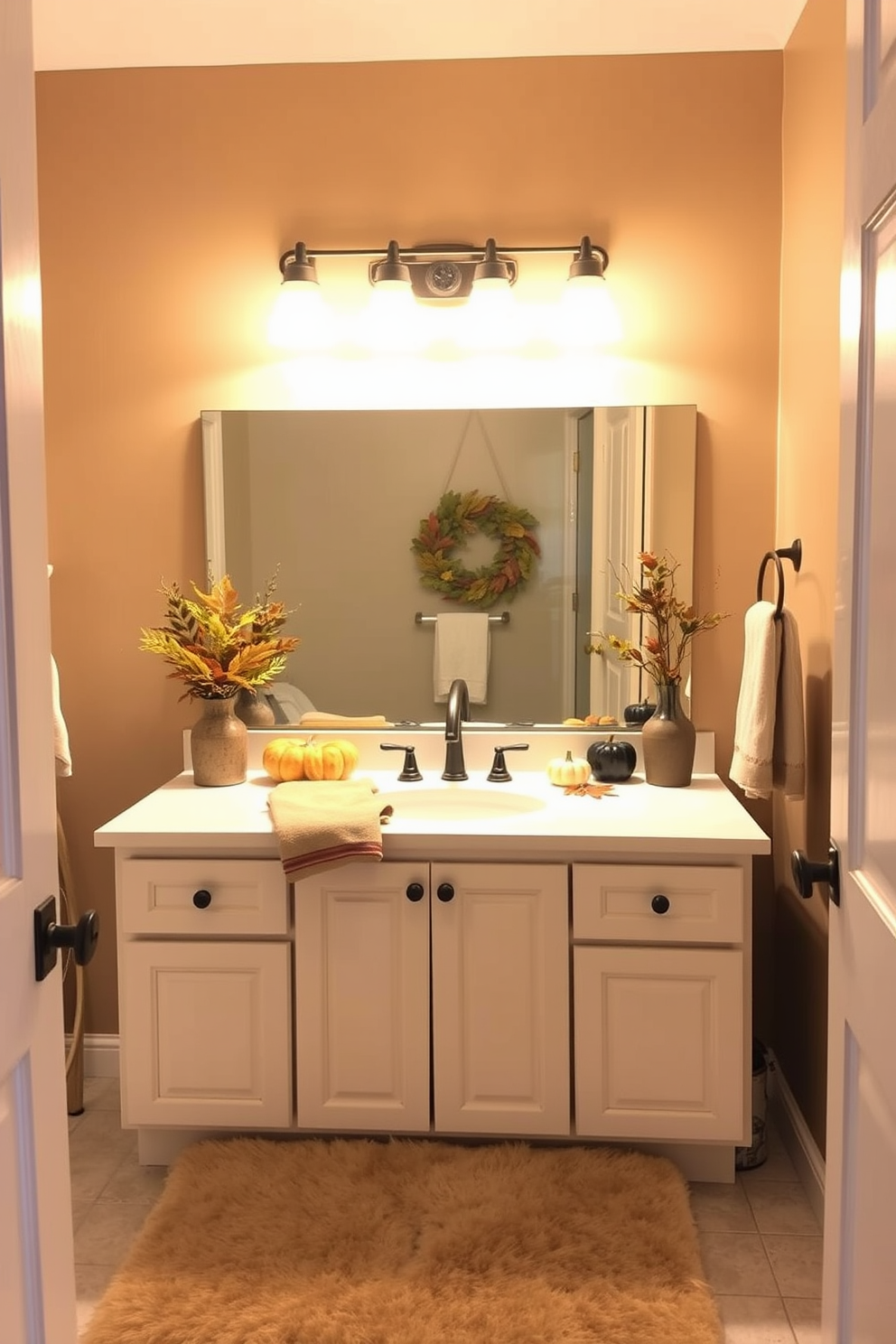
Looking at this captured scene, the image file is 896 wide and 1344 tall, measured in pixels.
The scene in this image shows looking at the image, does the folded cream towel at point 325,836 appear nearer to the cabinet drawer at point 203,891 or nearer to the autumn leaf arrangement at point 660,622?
the cabinet drawer at point 203,891

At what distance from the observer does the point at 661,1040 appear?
95.5 inches

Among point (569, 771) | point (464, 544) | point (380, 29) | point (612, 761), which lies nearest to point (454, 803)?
point (569, 771)

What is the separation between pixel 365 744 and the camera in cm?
299

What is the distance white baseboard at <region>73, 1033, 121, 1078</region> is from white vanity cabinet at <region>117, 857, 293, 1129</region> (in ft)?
2.06

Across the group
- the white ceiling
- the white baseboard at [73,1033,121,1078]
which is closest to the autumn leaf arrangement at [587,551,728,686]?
the white ceiling

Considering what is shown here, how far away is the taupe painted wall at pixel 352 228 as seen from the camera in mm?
2836

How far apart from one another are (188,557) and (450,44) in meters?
1.33

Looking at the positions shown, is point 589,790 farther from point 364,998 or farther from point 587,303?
point 587,303

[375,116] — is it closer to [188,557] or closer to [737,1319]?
[188,557]

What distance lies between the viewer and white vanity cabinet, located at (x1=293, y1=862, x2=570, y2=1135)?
244cm

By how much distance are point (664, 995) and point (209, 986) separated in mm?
911

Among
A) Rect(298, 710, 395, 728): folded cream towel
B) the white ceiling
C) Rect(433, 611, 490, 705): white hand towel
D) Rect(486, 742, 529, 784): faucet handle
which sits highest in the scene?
the white ceiling

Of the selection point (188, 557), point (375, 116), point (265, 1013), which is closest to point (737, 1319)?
point (265, 1013)

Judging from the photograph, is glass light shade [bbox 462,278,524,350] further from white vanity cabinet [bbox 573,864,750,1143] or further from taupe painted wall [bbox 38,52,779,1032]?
white vanity cabinet [bbox 573,864,750,1143]
